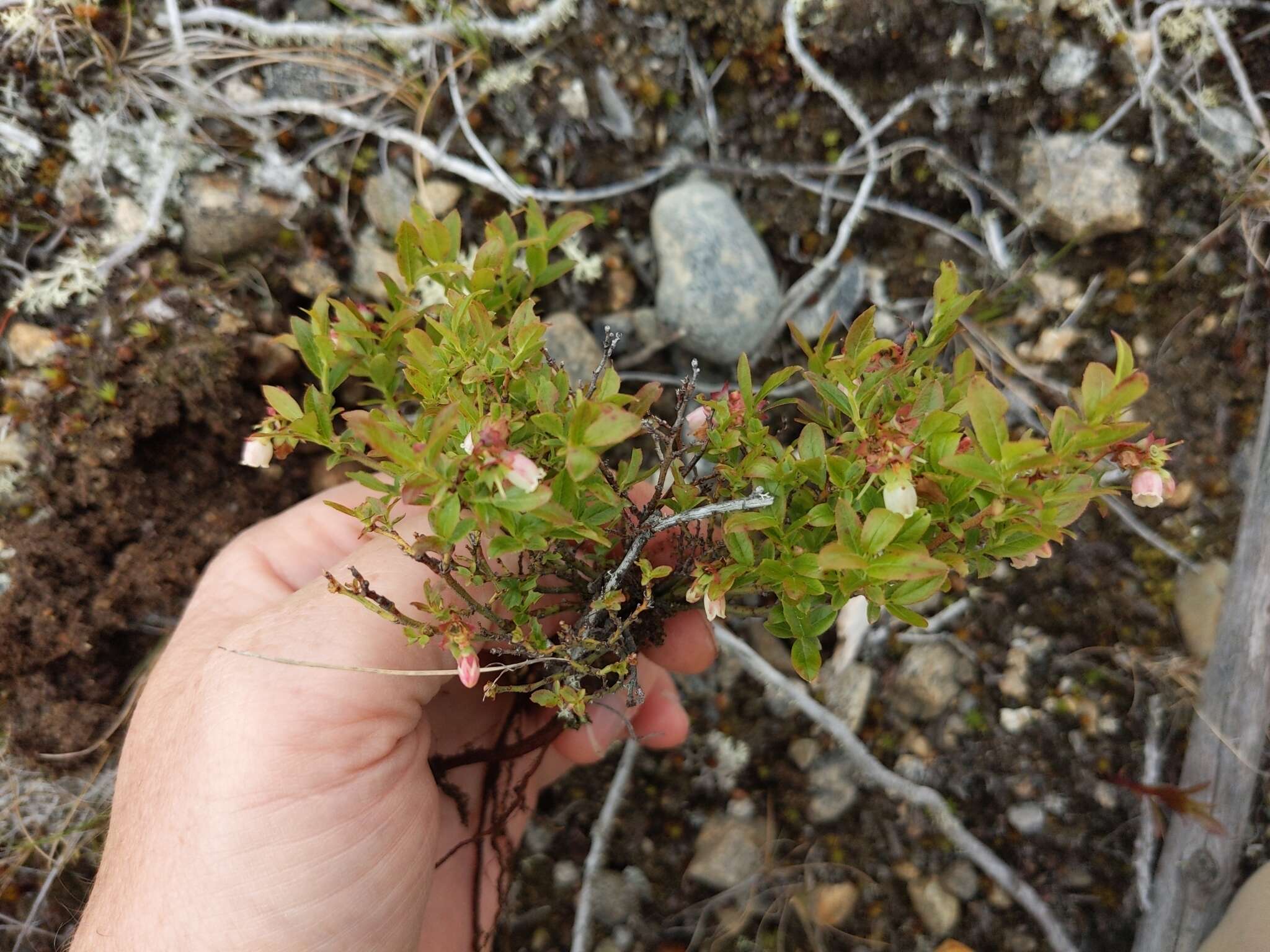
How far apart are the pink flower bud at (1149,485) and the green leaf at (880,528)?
0.49 metres

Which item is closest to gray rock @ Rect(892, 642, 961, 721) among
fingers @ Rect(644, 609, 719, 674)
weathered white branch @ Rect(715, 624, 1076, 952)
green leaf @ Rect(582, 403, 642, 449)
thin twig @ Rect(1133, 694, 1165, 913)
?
weathered white branch @ Rect(715, 624, 1076, 952)

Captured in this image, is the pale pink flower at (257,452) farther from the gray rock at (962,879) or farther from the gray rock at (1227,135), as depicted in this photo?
the gray rock at (1227,135)

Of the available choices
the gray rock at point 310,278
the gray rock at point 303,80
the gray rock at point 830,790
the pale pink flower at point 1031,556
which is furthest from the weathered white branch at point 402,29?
the gray rock at point 830,790

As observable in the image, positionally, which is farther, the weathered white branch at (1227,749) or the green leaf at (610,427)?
the weathered white branch at (1227,749)

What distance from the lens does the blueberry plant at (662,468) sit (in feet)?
4.96

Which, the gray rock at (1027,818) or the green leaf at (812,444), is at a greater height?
the green leaf at (812,444)

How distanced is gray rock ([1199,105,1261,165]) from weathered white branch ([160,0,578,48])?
2404 millimetres

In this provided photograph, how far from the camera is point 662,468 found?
1743mm

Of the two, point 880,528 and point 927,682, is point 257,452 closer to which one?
point 880,528

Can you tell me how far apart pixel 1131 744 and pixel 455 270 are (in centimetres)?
290

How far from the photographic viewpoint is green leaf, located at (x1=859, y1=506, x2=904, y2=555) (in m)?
1.47

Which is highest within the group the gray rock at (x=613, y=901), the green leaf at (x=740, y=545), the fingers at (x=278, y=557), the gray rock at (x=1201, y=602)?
the green leaf at (x=740, y=545)

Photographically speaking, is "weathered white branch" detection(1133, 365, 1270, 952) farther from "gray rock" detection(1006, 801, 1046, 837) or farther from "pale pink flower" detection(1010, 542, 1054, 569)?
"pale pink flower" detection(1010, 542, 1054, 569)

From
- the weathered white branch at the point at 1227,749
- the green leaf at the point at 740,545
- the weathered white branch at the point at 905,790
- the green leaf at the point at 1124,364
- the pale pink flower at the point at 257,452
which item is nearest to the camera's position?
the green leaf at the point at 1124,364
